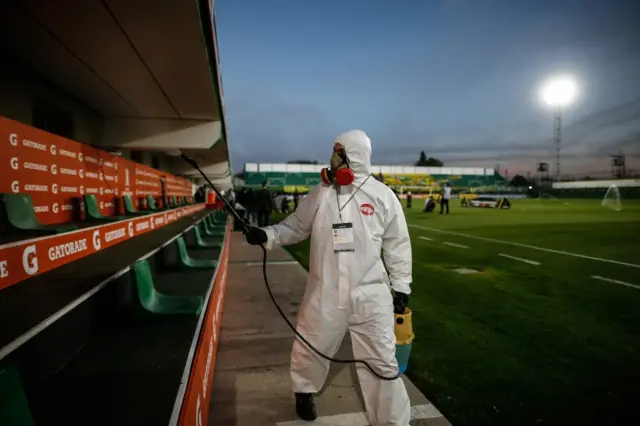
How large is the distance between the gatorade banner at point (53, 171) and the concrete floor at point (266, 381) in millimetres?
2885

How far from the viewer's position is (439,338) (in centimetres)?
409

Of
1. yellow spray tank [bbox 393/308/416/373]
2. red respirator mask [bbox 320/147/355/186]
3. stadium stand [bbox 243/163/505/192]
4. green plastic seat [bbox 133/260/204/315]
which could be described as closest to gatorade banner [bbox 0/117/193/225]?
green plastic seat [bbox 133/260/204/315]

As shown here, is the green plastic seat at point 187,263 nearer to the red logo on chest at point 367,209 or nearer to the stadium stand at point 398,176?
the red logo on chest at point 367,209

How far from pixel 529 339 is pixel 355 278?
2.75 meters

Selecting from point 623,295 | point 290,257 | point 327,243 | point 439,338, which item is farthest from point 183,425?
point 290,257

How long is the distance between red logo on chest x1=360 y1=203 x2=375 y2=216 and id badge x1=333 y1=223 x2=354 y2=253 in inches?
5.1

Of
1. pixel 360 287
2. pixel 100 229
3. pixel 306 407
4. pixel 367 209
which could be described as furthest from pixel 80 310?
pixel 100 229

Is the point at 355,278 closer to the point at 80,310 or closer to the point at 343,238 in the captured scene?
the point at 343,238

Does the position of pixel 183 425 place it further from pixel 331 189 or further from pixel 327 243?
pixel 331 189

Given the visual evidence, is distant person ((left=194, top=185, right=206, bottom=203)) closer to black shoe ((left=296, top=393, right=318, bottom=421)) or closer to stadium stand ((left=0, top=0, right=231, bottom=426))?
stadium stand ((left=0, top=0, right=231, bottom=426))

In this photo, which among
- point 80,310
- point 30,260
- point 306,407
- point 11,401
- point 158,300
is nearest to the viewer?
point 11,401

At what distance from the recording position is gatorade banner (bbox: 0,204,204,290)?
275cm

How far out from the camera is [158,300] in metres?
2.97

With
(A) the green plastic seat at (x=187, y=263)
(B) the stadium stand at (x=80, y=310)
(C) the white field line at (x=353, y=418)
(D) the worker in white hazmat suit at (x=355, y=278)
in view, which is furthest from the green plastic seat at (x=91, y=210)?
(C) the white field line at (x=353, y=418)
